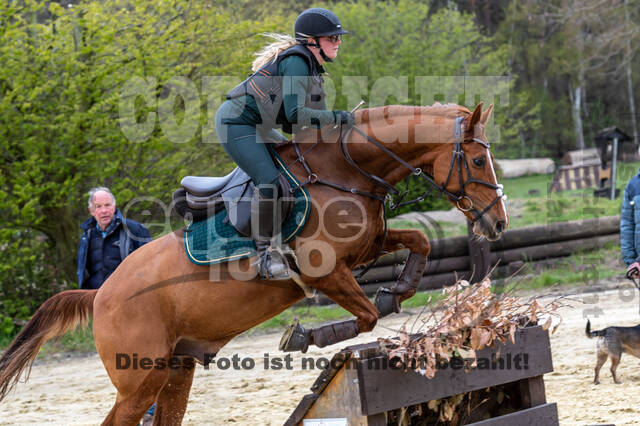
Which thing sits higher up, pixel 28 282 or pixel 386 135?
pixel 386 135

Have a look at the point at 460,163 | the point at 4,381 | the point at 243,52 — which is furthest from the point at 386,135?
the point at 243,52

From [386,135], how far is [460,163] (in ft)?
1.45

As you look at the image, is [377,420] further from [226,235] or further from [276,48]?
[276,48]

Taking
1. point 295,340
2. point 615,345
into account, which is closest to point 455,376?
point 295,340

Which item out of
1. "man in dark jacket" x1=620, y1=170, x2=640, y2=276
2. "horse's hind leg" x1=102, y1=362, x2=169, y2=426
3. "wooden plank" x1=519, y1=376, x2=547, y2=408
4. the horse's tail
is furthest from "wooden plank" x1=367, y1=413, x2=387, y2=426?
"man in dark jacket" x1=620, y1=170, x2=640, y2=276

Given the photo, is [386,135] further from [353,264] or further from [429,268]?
[429,268]

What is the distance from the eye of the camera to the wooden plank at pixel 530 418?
136 inches

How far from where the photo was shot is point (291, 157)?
12.1 feet

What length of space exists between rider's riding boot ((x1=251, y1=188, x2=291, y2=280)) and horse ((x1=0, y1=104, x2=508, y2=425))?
115 mm

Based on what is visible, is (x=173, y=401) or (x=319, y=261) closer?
(x=319, y=261)

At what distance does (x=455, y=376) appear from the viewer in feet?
11.1

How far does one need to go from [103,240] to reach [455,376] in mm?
3342

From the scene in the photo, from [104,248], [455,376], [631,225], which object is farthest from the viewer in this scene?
[631,225]

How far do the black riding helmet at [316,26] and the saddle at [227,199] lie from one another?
77cm
